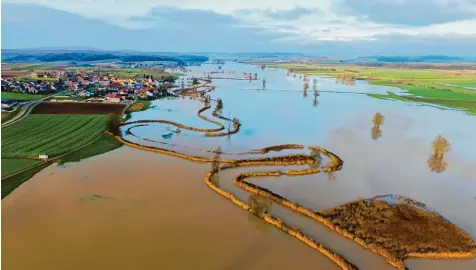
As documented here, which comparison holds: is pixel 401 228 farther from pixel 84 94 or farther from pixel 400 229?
pixel 84 94

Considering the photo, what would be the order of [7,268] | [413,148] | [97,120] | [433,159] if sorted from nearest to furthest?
[7,268]
[433,159]
[413,148]
[97,120]

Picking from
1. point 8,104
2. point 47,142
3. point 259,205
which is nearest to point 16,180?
point 47,142

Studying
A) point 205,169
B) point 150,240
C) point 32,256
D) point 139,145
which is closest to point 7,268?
point 32,256

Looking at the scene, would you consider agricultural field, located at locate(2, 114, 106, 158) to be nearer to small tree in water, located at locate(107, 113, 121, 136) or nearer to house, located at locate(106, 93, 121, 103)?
small tree in water, located at locate(107, 113, 121, 136)

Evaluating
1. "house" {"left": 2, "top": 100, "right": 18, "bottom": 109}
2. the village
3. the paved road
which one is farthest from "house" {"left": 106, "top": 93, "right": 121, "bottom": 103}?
"house" {"left": 2, "top": 100, "right": 18, "bottom": 109}

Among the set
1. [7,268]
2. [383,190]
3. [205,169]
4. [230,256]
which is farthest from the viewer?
[205,169]

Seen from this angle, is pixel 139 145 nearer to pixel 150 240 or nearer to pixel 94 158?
pixel 94 158
